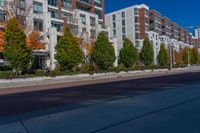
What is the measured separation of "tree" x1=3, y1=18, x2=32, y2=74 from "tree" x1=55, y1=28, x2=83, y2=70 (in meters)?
5.94

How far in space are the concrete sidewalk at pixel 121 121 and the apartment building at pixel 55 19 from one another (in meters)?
34.0

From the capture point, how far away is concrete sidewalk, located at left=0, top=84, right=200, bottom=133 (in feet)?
19.7

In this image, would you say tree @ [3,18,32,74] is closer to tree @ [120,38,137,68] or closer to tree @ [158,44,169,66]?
tree @ [120,38,137,68]

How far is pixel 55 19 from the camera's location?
4875 cm

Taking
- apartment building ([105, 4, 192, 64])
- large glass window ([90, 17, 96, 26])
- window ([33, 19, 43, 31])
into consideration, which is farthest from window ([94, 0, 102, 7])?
window ([33, 19, 43, 31])

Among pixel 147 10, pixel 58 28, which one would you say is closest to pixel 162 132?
pixel 58 28

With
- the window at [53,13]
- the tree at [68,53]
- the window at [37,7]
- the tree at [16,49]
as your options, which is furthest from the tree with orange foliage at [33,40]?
the window at [53,13]

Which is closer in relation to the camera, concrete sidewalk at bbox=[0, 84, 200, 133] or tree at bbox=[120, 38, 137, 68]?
concrete sidewalk at bbox=[0, 84, 200, 133]

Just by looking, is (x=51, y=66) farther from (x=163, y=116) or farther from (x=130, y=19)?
(x=130, y=19)

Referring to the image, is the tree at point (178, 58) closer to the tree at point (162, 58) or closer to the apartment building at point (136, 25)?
the apartment building at point (136, 25)

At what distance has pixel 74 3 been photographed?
55.3 metres

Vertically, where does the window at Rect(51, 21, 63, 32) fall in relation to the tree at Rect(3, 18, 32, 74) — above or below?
above

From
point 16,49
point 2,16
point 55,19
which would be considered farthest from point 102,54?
point 2,16

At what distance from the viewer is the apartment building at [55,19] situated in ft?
139
